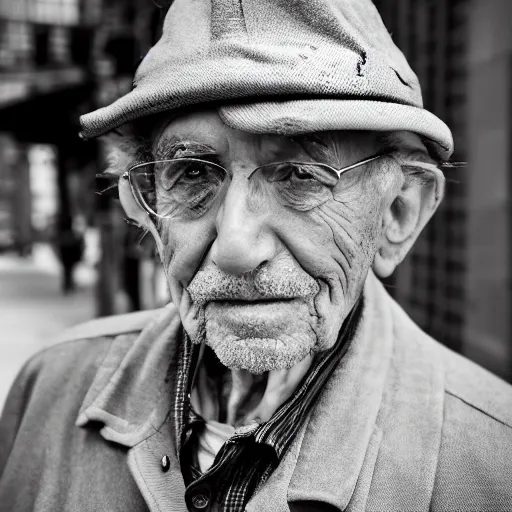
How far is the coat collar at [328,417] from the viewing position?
4.82 ft

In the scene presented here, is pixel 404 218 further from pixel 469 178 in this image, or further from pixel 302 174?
pixel 469 178

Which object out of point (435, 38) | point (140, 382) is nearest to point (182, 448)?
point (140, 382)

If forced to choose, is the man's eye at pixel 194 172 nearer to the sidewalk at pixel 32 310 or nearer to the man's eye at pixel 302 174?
the man's eye at pixel 302 174

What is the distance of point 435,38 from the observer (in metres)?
5.50

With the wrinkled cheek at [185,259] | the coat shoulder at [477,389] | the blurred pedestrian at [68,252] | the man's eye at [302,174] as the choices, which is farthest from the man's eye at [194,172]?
the blurred pedestrian at [68,252]

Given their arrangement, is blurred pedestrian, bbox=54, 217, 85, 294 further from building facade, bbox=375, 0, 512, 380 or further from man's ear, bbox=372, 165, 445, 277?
man's ear, bbox=372, 165, 445, 277

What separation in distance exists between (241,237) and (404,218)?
20.5 inches

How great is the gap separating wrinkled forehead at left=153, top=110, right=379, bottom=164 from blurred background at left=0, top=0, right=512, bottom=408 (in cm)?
46

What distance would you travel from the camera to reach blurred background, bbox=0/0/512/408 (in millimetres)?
4750

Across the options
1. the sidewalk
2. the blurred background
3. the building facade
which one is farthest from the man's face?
the building facade

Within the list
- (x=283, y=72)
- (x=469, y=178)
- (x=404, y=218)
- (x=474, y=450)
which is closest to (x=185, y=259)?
(x=283, y=72)

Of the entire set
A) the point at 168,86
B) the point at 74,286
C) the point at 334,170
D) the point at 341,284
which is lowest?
the point at 74,286

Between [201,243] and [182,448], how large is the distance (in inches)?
21.8

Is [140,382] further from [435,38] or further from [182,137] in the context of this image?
[435,38]
